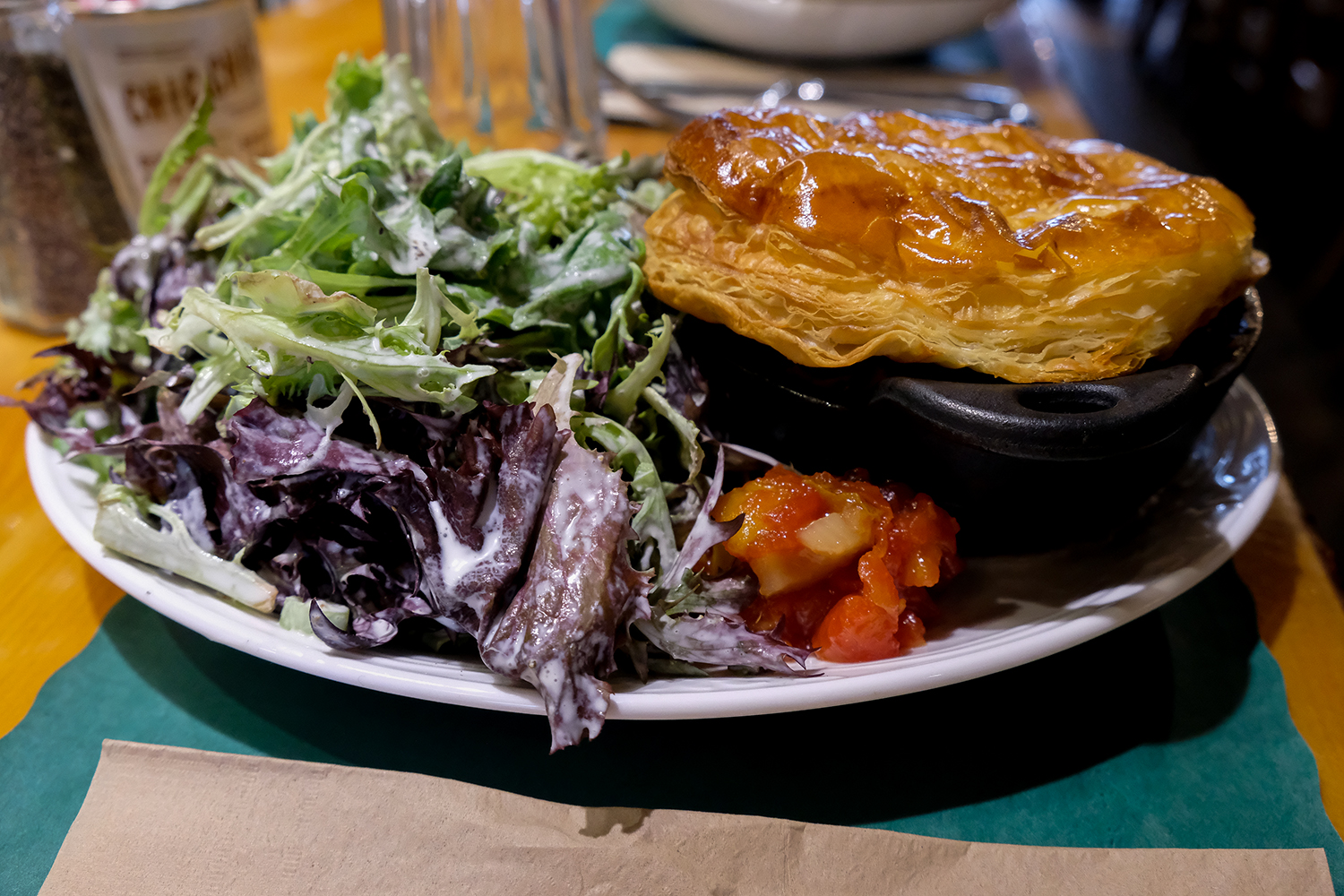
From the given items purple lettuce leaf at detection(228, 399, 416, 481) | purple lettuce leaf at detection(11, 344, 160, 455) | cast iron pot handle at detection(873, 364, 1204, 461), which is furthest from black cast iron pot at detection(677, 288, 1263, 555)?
purple lettuce leaf at detection(11, 344, 160, 455)

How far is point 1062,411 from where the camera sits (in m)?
1.15

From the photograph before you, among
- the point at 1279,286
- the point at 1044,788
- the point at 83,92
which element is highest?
the point at 83,92

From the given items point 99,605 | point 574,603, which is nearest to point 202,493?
point 99,605

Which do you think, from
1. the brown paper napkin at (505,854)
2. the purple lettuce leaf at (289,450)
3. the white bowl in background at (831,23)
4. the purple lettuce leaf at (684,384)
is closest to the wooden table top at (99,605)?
the brown paper napkin at (505,854)

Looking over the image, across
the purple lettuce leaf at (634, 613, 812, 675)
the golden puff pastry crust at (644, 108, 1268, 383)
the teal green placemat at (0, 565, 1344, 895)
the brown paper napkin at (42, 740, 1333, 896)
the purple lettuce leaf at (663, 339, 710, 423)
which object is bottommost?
the teal green placemat at (0, 565, 1344, 895)

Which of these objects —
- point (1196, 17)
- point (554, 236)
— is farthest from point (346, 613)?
point (1196, 17)

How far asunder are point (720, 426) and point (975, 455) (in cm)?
44

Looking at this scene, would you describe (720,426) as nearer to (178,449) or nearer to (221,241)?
(178,449)

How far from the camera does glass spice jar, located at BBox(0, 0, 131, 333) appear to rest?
1.84 m

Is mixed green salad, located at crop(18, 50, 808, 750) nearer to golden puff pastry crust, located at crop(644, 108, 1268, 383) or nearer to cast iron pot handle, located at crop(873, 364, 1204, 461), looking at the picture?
golden puff pastry crust, located at crop(644, 108, 1268, 383)

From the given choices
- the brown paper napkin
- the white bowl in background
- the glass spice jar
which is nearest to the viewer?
the brown paper napkin

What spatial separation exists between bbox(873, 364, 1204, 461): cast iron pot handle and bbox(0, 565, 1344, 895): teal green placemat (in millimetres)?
395

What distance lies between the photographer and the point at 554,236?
1698mm

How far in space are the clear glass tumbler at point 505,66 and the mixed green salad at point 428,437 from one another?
117 centimetres
